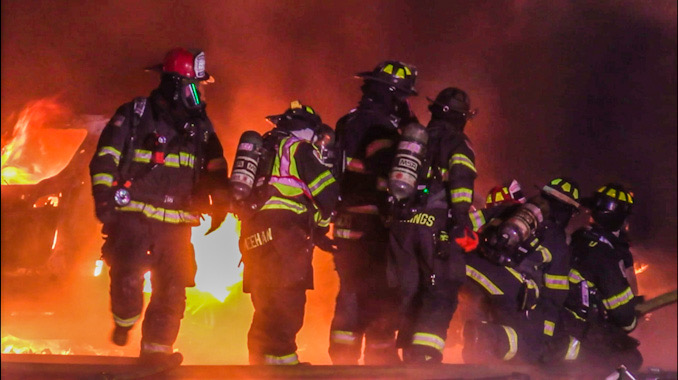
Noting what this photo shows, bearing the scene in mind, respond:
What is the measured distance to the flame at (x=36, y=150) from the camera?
673cm

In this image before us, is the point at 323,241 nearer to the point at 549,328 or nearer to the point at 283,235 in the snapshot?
the point at 283,235

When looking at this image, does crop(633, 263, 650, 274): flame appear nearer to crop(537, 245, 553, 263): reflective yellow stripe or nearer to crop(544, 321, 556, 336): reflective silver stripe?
crop(544, 321, 556, 336): reflective silver stripe

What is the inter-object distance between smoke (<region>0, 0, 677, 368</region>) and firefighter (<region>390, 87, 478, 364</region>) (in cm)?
241

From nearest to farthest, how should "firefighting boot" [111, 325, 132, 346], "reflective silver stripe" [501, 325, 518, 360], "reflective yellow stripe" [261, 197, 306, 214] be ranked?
1. "firefighting boot" [111, 325, 132, 346]
2. "reflective yellow stripe" [261, 197, 306, 214]
3. "reflective silver stripe" [501, 325, 518, 360]

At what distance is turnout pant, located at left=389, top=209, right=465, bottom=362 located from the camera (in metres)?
5.51

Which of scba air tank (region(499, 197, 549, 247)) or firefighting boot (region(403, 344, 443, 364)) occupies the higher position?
scba air tank (region(499, 197, 549, 247))

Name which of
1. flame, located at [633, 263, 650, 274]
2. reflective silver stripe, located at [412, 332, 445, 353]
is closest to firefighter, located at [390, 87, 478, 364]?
reflective silver stripe, located at [412, 332, 445, 353]

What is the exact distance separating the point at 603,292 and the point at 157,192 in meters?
3.80

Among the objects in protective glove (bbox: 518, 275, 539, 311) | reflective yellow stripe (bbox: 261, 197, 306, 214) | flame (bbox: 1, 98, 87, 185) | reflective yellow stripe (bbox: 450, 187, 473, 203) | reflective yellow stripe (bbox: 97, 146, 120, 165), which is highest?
flame (bbox: 1, 98, 87, 185)

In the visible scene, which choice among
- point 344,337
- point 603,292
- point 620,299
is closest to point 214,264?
point 344,337

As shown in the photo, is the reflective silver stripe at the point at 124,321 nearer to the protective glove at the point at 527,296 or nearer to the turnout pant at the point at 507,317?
the turnout pant at the point at 507,317

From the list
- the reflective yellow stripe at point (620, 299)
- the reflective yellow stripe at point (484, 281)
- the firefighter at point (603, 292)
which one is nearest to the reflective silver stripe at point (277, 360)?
the reflective yellow stripe at point (484, 281)

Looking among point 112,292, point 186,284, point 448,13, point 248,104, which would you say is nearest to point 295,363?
point 186,284

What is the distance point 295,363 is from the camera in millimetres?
5242
